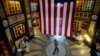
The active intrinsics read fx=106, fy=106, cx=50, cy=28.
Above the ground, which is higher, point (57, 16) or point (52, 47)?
point (57, 16)

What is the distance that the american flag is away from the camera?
17.1 feet

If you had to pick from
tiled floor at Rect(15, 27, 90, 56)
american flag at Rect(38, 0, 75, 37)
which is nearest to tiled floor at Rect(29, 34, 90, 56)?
tiled floor at Rect(15, 27, 90, 56)

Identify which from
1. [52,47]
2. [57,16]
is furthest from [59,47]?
[57,16]

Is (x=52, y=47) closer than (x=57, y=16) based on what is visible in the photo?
No

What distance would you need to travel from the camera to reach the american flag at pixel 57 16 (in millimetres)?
5219

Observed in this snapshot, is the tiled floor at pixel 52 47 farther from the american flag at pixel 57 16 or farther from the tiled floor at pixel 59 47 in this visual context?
the american flag at pixel 57 16

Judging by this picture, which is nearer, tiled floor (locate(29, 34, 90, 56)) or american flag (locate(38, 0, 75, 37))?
american flag (locate(38, 0, 75, 37))

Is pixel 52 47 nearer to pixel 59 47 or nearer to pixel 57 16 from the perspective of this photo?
pixel 59 47

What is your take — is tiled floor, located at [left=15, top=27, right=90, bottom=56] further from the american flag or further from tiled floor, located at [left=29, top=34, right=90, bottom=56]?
the american flag

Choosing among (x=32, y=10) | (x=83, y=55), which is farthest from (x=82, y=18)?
(x=32, y=10)

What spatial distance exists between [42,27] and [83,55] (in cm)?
814

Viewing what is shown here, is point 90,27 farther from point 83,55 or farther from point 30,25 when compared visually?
point 30,25

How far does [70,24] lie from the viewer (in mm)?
5789

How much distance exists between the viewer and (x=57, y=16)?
5.59 m
